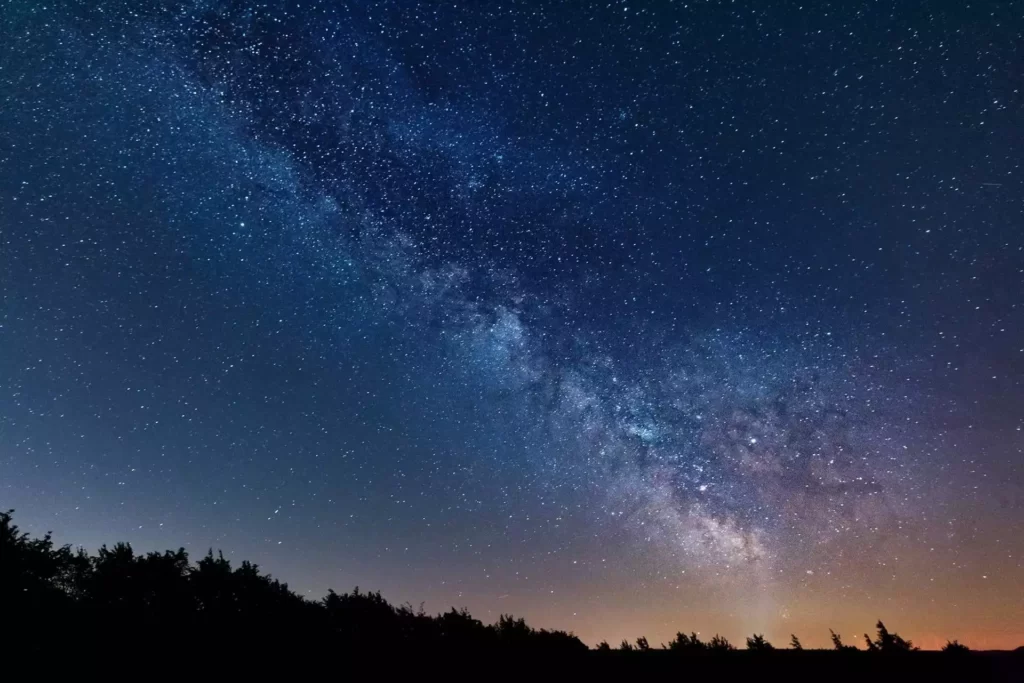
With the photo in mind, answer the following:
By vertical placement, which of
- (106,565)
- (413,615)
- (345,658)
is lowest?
(345,658)

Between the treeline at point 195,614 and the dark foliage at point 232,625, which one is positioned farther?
the treeline at point 195,614

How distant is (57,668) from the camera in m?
17.0

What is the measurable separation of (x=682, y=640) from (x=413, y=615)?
42.5 ft

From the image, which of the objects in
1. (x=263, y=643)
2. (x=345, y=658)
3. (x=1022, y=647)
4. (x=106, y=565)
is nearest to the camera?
(x=1022, y=647)

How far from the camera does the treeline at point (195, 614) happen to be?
736 inches

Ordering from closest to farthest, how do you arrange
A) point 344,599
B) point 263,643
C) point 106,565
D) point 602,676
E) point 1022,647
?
1. point 1022,647
2. point 602,676
3. point 263,643
4. point 106,565
5. point 344,599

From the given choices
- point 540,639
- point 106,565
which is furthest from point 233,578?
point 540,639

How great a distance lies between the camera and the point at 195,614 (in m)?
24.7

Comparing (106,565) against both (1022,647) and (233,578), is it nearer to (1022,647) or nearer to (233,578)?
(233,578)

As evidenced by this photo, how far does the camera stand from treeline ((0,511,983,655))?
1870 centimetres

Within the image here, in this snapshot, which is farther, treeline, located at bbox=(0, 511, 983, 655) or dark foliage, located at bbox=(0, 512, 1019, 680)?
treeline, located at bbox=(0, 511, 983, 655)

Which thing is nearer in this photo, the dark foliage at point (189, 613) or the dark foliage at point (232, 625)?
the dark foliage at point (232, 625)

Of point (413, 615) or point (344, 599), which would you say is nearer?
point (413, 615)

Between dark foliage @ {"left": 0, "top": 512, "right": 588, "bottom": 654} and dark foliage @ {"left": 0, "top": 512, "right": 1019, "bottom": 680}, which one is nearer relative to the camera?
dark foliage @ {"left": 0, "top": 512, "right": 1019, "bottom": 680}
